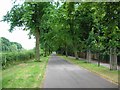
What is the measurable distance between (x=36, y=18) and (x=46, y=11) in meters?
3.28

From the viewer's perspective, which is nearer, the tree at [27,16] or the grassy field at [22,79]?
the grassy field at [22,79]

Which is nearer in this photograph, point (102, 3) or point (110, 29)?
point (102, 3)

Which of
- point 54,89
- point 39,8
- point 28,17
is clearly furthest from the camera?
point 39,8

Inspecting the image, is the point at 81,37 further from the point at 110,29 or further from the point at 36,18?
the point at 110,29

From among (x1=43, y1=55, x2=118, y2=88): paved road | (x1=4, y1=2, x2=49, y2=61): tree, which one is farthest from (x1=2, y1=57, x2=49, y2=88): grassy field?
(x1=4, y1=2, x2=49, y2=61): tree

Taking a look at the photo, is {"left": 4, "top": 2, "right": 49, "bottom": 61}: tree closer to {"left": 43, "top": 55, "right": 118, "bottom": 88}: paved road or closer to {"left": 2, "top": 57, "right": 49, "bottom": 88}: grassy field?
{"left": 2, "top": 57, "right": 49, "bottom": 88}: grassy field

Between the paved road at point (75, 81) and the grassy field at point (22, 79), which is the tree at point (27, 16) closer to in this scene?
the grassy field at point (22, 79)

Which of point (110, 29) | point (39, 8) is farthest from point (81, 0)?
point (39, 8)

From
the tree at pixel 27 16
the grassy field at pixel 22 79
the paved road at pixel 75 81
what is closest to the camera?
the grassy field at pixel 22 79

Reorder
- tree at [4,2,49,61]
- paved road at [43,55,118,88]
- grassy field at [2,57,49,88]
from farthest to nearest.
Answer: tree at [4,2,49,61]
paved road at [43,55,118,88]
grassy field at [2,57,49,88]

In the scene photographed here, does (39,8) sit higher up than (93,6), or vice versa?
(39,8)

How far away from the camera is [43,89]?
49.4 ft

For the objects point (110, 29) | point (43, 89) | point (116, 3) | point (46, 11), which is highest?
point (46, 11)

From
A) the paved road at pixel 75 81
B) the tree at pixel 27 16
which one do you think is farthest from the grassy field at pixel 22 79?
the tree at pixel 27 16
